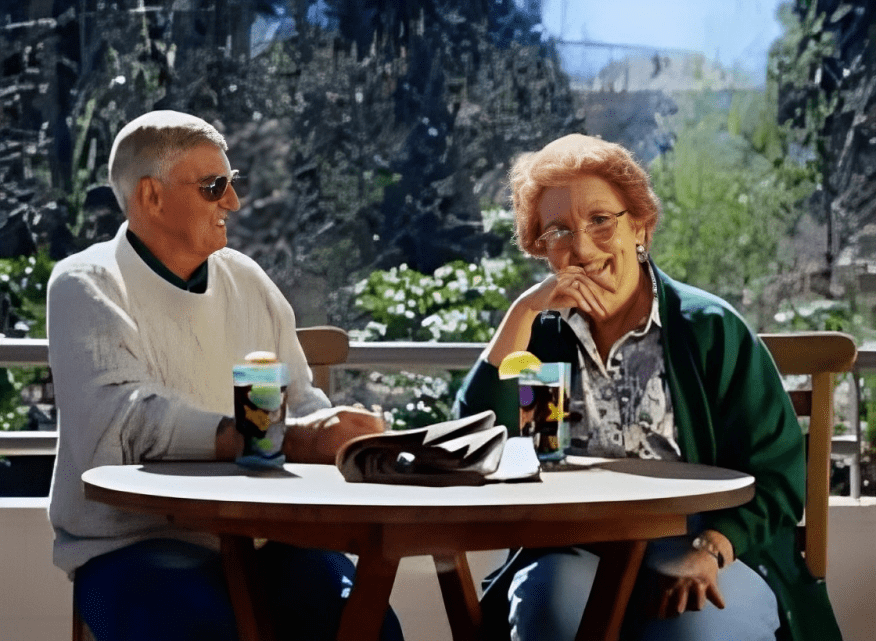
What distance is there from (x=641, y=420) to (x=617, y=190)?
389 mm

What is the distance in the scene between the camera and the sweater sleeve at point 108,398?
2029 mm

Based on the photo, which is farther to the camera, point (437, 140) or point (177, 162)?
point (437, 140)

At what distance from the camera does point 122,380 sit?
2045 millimetres

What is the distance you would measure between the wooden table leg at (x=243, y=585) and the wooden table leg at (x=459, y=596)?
0.34 metres

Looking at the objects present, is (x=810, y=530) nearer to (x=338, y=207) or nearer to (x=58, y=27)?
(x=338, y=207)

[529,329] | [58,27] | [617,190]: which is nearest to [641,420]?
[529,329]

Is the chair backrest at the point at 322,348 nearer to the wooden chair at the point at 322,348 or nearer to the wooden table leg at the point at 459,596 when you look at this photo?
the wooden chair at the point at 322,348

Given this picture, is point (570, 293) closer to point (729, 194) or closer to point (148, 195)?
point (148, 195)

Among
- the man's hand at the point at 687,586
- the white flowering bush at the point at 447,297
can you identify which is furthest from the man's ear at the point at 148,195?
the white flowering bush at the point at 447,297

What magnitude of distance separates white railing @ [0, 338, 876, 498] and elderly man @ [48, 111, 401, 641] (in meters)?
0.97

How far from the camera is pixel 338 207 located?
6469mm

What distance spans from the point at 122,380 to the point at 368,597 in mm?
588

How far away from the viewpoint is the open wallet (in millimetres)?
1790

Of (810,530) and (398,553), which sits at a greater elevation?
(398,553)
